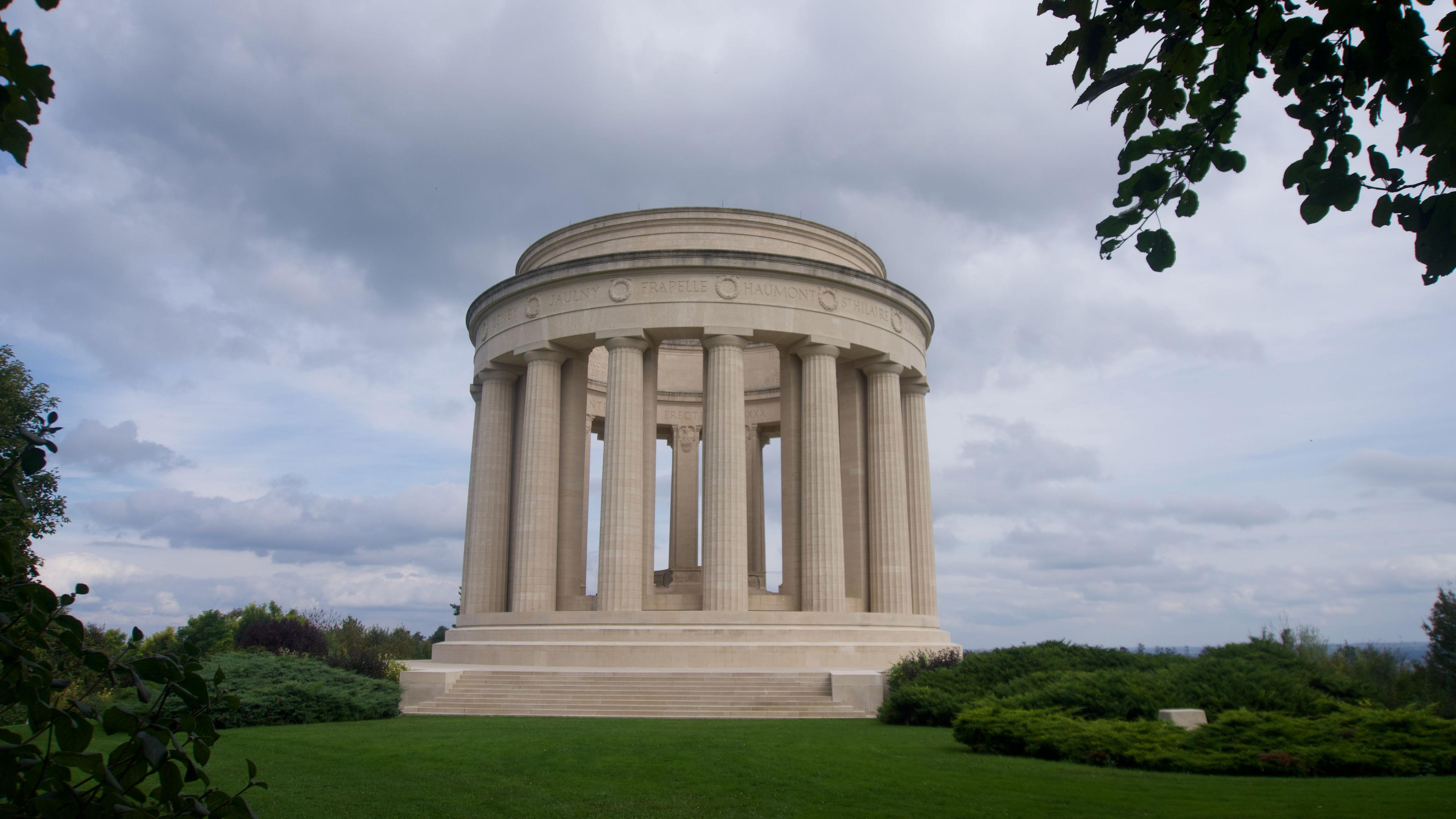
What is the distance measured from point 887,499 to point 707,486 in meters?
8.86

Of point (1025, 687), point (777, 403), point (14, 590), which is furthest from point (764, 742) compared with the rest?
point (777, 403)

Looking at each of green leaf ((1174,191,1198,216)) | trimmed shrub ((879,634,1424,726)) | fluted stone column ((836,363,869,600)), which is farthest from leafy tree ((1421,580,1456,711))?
green leaf ((1174,191,1198,216))

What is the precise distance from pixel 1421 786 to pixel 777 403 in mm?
42321

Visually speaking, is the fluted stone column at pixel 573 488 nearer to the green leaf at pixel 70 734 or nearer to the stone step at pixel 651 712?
the stone step at pixel 651 712

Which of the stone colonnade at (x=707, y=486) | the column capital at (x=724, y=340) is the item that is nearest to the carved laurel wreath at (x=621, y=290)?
the stone colonnade at (x=707, y=486)

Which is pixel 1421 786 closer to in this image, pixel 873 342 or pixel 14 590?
pixel 14 590

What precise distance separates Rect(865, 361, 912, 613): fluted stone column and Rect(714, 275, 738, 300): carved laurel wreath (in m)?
8.14

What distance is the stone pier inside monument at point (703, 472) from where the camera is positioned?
116 ft

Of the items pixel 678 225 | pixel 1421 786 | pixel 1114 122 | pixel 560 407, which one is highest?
pixel 678 225

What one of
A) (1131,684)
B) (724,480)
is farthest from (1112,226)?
(724,480)

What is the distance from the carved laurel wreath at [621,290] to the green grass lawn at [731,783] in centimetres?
2140

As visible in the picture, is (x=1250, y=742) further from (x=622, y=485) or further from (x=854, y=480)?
(x=854, y=480)

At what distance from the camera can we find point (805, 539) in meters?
40.2

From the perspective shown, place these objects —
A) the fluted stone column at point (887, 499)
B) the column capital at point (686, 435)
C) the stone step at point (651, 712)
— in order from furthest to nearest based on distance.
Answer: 1. the column capital at point (686, 435)
2. the fluted stone column at point (887, 499)
3. the stone step at point (651, 712)
